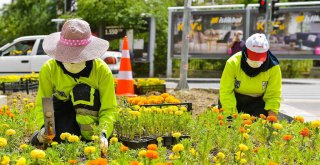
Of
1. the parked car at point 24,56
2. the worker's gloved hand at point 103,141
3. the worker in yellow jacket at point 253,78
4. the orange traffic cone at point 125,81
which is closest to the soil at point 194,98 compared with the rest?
the orange traffic cone at point 125,81

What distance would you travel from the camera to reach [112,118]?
155 inches

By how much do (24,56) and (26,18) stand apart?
17.5 metres

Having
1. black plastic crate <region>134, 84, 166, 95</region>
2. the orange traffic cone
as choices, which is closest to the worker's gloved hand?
the orange traffic cone

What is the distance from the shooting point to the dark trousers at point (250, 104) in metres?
5.54

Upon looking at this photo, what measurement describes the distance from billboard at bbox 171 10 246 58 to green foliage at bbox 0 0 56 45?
11855 millimetres

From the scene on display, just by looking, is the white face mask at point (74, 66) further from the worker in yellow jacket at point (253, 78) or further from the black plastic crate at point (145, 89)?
the black plastic crate at point (145, 89)

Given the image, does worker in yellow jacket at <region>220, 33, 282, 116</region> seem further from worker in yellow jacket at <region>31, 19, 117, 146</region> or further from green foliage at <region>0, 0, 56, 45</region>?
green foliage at <region>0, 0, 56, 45</region>

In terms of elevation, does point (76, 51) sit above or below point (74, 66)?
above

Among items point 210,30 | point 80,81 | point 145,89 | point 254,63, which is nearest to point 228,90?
point 254,63

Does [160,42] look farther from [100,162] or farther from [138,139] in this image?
[100,162]

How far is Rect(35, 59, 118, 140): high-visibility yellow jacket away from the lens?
13.1 ft

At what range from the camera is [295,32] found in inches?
822

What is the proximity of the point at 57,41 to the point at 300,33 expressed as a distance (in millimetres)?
18293

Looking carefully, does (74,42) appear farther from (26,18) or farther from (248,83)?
(26,18)
